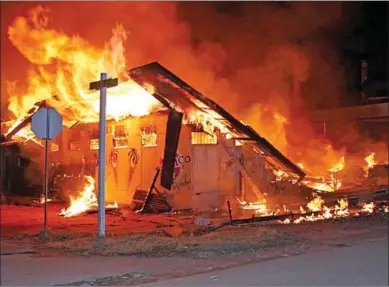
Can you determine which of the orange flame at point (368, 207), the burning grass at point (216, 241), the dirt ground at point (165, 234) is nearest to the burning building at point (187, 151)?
the dirt ground at point (165, 234)

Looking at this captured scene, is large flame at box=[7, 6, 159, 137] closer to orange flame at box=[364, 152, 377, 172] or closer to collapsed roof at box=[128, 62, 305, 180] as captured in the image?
collapsed roof at box=[128, 62, 305, 180]

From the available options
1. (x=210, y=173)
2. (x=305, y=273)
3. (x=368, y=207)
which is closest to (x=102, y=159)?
(x=305, y=273)

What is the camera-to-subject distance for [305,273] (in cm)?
632

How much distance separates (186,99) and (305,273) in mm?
6886

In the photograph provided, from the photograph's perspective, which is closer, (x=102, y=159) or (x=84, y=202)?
(x=102, y=159)

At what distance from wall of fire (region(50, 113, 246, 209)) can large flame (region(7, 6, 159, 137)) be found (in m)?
0.55

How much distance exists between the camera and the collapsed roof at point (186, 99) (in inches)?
465

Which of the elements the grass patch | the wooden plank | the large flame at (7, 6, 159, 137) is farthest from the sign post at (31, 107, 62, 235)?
the wooden plank

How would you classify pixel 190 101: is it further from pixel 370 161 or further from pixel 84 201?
pixel 370 161

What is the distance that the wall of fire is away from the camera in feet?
43.3

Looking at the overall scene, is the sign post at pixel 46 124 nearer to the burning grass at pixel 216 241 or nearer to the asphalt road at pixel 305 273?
the burning grass at pixel 216 241

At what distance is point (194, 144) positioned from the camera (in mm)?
13289

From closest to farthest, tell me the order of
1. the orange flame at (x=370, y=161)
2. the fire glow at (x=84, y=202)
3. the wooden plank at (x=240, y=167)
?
the fire glow at (x=84, y=202) < the wooden plank at (x=240, y=167) < the orange flame at (x=370, y=161)

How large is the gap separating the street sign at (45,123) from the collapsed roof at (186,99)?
2962 mm
